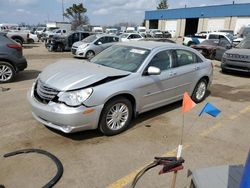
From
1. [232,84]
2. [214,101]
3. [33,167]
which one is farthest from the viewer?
[232,84]

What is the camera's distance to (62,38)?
20.1m

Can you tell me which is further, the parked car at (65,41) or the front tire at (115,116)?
the parked car at (65,41)

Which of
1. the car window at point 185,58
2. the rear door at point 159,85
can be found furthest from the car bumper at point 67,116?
the car window at point 185,58

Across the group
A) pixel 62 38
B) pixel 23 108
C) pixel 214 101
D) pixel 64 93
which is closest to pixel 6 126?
pixel 23 108

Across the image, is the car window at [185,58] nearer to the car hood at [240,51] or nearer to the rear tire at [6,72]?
the car hood at [240,51]

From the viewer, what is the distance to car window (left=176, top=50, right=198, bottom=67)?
5801 mm

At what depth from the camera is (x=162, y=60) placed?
5375 mm

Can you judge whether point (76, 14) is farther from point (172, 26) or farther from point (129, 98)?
point (129, 98)

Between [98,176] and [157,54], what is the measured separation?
2786 mm

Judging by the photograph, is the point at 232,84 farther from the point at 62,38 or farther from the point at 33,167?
the point at 62,38

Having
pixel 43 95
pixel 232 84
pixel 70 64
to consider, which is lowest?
pixel 232 84

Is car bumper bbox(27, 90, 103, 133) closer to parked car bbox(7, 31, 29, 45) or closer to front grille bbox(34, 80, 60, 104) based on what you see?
front grille bbox(34, 80, 60, 104)

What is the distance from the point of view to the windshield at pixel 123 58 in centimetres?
501

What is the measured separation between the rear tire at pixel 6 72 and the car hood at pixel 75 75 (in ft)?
13.1
